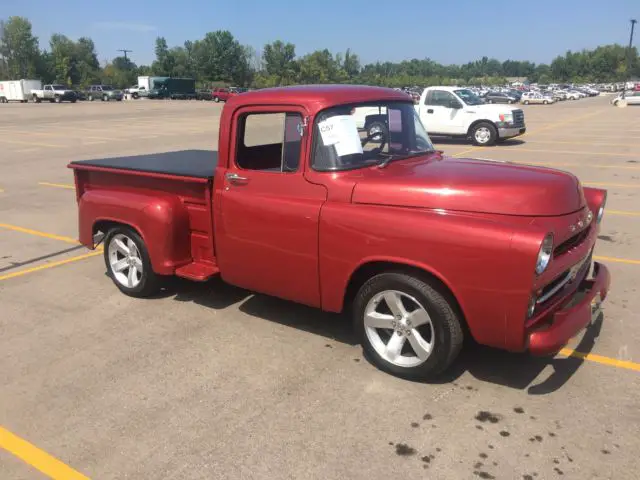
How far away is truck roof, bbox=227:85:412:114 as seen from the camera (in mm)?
3975

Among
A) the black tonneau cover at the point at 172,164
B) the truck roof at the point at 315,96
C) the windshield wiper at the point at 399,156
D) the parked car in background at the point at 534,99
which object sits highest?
the parked car in background at the point at 534,99

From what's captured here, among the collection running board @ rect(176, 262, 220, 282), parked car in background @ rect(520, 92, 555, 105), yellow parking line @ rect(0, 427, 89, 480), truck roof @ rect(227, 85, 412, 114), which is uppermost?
parked car in background @ rect(520, 92, 555, 105)

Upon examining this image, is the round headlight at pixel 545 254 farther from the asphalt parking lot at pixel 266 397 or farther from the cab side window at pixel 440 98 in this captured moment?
the cab side window at pixel 440 98

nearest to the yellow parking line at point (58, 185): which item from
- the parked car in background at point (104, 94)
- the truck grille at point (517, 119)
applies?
the truck grille at point (517, 119)

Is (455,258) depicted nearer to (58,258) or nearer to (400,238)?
(400,238)

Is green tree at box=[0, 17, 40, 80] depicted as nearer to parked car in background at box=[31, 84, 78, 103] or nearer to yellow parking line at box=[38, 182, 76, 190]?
parked car in background at box=[31, 84, 78, 103]

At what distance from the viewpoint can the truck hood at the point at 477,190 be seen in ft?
11.2

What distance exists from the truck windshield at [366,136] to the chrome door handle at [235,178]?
0.65 m

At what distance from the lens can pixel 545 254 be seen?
3.13 metres

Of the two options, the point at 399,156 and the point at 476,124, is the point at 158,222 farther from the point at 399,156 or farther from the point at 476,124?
the point at 476,124

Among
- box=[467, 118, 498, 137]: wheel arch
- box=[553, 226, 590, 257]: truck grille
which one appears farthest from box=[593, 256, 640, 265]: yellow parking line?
box=[467, 118, 498, 137]: wheel arch

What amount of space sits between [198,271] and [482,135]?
1486 cm

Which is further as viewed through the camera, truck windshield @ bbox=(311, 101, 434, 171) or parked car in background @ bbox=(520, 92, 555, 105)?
parked car in background @ bbox=(520, 92, 555, 105)

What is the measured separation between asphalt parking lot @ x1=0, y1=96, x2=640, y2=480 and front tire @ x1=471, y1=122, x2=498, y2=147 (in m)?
12.3
